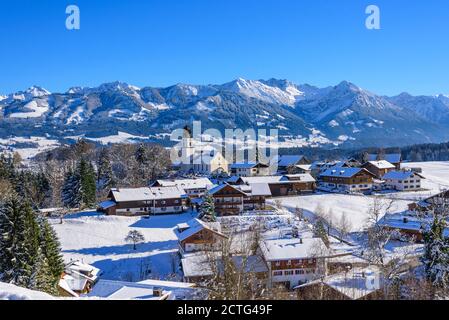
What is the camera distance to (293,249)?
26.4 m

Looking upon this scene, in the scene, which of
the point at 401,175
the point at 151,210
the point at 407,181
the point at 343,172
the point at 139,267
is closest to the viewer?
the point at 139,267

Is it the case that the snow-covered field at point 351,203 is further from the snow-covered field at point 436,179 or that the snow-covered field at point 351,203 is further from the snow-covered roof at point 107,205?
the snow-covered roof at point 107,205

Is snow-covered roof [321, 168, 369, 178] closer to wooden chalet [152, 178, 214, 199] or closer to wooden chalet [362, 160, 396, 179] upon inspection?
wooden chalet [362, 160, 396, 179]

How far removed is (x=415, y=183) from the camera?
5819 cm

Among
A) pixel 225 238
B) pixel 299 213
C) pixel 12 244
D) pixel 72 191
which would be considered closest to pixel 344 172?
pixel 299 213

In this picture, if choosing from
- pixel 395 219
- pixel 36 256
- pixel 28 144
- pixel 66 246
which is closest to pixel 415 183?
pixel 395 219

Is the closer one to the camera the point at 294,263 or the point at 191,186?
the point at 294,263

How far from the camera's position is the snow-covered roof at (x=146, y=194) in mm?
44816

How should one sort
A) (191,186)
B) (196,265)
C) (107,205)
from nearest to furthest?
(196,265), (107,205), (191,186)

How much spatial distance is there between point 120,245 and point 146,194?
12.1 metres

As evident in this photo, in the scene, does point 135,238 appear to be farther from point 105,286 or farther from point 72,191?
point 72,191

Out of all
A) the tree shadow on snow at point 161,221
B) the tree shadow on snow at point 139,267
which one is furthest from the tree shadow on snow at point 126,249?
the tree shadow on snow at point 161,221

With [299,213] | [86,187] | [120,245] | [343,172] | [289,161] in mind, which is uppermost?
[289,161]

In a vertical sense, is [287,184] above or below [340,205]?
above
